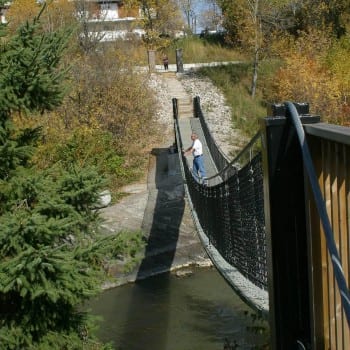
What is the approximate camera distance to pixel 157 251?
12023 mm

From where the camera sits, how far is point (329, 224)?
1.74 meters

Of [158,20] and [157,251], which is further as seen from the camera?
[158,20]

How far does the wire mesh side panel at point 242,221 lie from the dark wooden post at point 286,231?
2.71ft

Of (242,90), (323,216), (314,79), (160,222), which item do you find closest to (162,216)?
(160,222)

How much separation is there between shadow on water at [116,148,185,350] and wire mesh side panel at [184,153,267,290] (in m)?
3.04

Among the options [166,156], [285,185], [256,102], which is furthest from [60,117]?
[285,185]

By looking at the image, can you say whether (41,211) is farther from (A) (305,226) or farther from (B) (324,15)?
(B) (324,15)

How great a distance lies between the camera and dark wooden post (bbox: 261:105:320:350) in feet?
7.07

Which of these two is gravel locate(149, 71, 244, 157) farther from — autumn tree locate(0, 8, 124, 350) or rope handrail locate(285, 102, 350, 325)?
rope handrail locate(285, 102, 350, 325)

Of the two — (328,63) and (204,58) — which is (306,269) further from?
(204,58)

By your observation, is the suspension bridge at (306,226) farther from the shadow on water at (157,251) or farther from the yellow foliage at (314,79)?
the yellow foliage at (314,79)

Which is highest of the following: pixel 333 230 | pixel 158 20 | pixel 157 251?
pixel 158 20

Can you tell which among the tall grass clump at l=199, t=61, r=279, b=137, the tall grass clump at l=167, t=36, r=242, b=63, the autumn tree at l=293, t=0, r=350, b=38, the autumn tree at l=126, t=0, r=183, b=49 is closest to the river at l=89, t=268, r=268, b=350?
the tall grass clump at l=199, t=61, r=279, b=137

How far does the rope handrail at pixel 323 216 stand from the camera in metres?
1.66
